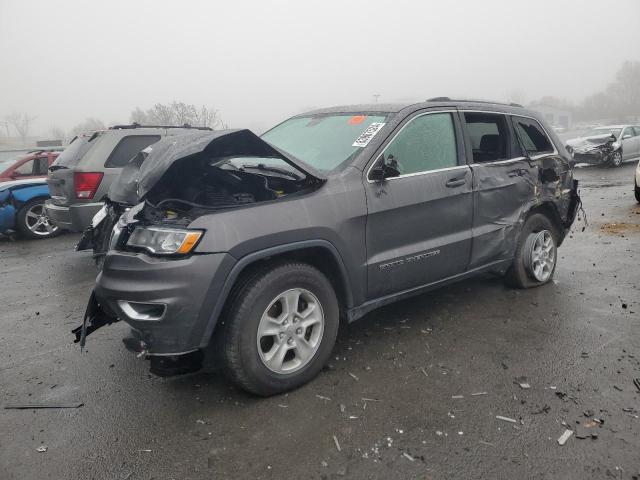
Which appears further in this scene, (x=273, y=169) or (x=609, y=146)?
(x=609, y=146)

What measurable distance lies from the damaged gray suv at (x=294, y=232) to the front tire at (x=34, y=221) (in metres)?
6.11

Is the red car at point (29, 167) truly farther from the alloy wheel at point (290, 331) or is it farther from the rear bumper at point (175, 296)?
the alloy wheel at point (290, 331)

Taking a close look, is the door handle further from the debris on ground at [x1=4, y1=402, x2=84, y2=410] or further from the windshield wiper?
the debris on ground at [x1=4, y1=402, x2=84, y2=410]

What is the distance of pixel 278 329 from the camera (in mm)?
2906

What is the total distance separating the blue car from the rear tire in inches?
329

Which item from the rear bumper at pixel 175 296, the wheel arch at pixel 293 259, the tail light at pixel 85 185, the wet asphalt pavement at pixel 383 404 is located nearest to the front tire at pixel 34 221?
the tail light at pixel 85 185

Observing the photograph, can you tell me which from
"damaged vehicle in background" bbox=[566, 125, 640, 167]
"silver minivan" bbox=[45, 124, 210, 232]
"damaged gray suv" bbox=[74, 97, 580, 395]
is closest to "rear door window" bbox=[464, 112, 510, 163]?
"damaged gray suv" bbox=[74, 97, 580, 395]

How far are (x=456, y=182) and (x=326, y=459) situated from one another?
7.72 feet

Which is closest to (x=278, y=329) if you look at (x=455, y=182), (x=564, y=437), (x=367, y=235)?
(x=367, y=235)

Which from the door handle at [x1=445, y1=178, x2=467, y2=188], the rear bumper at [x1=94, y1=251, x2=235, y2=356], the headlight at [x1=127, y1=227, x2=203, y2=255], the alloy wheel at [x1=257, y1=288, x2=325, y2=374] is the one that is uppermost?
the door handle at [x1=445, y1=178, x2=467, y2=188]

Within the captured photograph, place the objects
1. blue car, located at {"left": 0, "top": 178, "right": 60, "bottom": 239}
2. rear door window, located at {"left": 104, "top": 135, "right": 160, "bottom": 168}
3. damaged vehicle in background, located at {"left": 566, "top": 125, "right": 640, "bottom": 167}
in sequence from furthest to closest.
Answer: damaged vehicle in background, located at {"left": 566, "top": 125, "right": 640, "bottom": 167} < blue car, located at {"left": 0, "top": 178, "right": 60, "bottom": 239} < rear door window, located at {"left": 104, "top": 135, "right": 160, "bottom": 168}

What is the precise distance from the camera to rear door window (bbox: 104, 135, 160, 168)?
23.1 feet

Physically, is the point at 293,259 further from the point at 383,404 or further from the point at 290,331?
the point at 383,404

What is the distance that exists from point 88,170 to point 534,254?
19.7 ft
